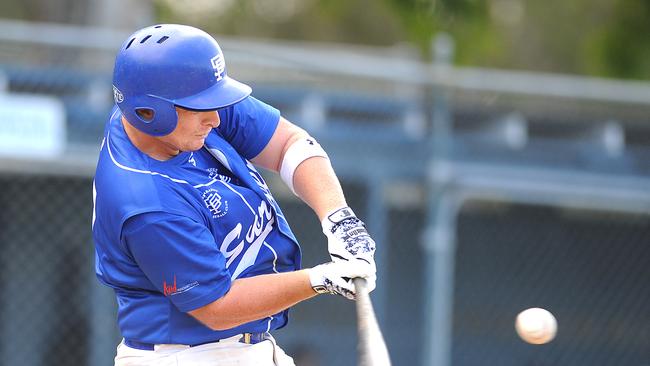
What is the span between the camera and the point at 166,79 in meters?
2.97

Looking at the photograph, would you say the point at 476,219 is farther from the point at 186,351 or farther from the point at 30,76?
the point at 186,351

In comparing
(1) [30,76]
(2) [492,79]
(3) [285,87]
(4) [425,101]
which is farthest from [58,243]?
(2) [492,79]

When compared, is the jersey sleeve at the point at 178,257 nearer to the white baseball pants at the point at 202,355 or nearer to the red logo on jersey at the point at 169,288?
the red logo on jersey at the point at 169,288

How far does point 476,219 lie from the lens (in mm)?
7500

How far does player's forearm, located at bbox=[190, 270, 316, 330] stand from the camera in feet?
9.79

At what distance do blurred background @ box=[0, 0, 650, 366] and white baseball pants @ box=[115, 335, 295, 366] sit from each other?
9.14ft

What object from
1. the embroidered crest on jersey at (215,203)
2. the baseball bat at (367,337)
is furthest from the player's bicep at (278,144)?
the baseball bat at (367,337)

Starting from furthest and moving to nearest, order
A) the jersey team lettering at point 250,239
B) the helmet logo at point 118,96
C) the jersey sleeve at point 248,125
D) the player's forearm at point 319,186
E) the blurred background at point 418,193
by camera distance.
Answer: the blurred background at point 418,193, the jersey sleeve at point 248,125, the player's forearm at point 319,186, the jersey team lettering at point 250,239, the helmet logo at point 118,96

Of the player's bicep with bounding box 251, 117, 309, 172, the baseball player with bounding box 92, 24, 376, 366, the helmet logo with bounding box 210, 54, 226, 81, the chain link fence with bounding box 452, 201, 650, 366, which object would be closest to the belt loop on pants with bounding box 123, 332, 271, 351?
the baseball player with bounding box 92, 24, 376, 366

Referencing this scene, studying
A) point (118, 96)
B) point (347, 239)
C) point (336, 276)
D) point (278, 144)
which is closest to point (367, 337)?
point (336, 276)

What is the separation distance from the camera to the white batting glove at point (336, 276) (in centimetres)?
297

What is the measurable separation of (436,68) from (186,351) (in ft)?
11.3

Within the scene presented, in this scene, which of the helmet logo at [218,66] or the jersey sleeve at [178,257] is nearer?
the jersey sleeve at [178,257]

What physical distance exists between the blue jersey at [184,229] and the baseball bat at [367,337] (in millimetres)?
388
